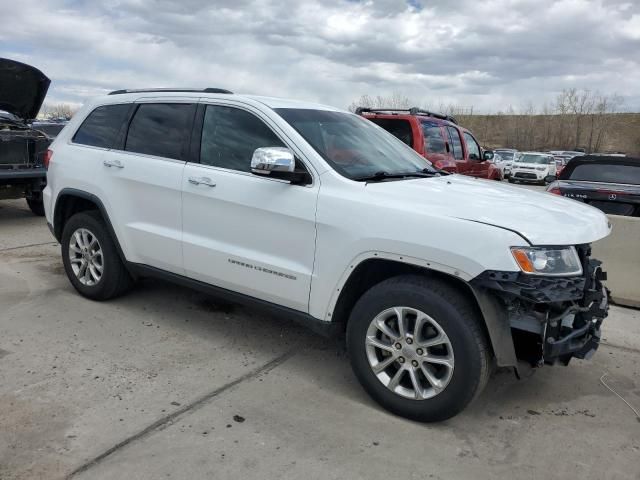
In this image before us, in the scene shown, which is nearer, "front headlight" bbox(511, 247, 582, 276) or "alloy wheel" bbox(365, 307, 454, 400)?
"front headlight" bbox(511, 247, 582, 276)

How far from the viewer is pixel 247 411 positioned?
11.1 feet

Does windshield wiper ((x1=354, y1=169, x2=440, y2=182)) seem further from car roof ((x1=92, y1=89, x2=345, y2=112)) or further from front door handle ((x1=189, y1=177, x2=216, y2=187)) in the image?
front door handle ((x1=189, y1=177, x2=216, y2=187))

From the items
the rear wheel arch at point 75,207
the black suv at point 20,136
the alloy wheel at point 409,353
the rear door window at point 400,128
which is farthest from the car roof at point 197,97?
the rear door window at point 400,128

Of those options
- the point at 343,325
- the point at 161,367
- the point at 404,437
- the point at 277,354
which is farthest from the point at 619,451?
the point at 161,367

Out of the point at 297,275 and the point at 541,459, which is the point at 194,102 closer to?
the point at 297,275

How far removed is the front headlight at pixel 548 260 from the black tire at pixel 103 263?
136 inches

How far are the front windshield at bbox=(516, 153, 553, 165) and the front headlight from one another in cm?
2807

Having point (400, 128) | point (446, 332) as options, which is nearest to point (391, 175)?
point (446, 332)

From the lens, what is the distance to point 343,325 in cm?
369

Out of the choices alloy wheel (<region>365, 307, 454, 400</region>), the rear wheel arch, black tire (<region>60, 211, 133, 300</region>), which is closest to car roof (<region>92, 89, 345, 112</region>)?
the rear wheel arch

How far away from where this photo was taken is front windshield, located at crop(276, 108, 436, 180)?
3.78 metres

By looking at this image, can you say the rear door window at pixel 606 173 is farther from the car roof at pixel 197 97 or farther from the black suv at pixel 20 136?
the black suv at pixel 20 136

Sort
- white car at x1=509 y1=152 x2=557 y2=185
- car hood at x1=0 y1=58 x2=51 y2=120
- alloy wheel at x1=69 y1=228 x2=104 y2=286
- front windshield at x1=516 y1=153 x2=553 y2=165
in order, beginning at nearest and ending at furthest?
alloy wheel at x1=69 y1=228 x2=104 y2=286
car hood at x1=0 y1=58 x2=51 y2=120
white car at x1=509 y1=152 x2=557 y2=185
front windshield at x1=516 y1=153 x2=553 y2=165

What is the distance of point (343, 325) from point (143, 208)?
194 centimetres
